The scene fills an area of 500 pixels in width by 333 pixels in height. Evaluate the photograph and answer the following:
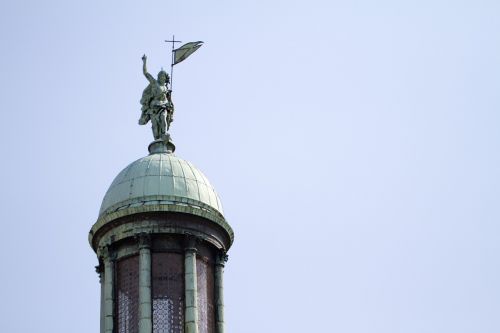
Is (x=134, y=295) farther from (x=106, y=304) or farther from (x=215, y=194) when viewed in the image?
(x=215, y=194)

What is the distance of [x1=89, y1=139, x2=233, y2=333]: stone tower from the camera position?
60.2m

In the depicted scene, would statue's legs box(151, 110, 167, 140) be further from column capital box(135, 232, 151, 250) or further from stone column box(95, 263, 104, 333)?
stone column box(95, 263, 104, 333)

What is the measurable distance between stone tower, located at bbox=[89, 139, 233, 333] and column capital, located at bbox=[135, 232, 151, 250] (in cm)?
4

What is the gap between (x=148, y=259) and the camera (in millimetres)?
60844

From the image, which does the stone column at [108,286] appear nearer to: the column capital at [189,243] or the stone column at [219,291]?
the column capital at [189,243]

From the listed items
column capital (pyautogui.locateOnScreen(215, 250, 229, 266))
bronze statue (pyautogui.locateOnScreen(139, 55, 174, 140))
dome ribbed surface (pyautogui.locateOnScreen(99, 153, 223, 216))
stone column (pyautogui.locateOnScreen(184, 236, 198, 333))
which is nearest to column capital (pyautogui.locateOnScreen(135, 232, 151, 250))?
dome ribbed surface (pyautogui.locateOnScreen(99, 153, 223, 216))

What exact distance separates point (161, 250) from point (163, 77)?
9420 mm

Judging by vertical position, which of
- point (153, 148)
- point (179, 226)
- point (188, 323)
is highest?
point (153, 148)

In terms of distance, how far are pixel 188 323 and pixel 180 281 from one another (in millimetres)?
2020

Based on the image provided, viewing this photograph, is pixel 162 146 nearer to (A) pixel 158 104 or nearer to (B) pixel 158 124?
(B) pixel 158 124

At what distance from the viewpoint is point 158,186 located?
62.1 metres

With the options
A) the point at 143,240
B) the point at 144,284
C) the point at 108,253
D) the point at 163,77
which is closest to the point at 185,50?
the point at 163,77

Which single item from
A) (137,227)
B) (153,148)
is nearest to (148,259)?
(137,227)

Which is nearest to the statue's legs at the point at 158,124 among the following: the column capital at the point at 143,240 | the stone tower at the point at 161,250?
the stone tower at the point at 161,250
